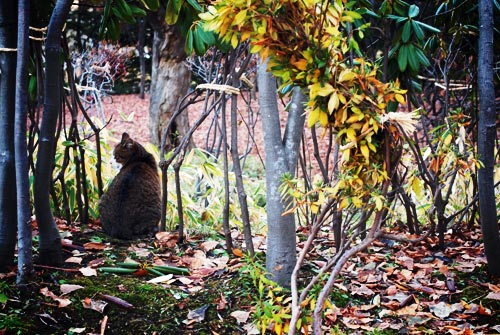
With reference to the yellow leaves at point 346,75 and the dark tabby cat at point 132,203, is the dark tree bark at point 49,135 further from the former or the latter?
the yellow leaves at point 346,75

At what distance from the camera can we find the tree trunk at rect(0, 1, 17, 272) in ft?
8.70

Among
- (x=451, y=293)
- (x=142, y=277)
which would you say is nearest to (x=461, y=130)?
(x=451, y=293)

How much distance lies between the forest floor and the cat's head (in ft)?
2.60

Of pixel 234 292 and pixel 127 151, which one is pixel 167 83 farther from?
pixel 234 292

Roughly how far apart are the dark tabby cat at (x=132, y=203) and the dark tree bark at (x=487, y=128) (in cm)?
214

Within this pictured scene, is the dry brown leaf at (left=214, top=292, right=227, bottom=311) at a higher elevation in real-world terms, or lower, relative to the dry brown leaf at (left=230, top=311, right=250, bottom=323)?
higher

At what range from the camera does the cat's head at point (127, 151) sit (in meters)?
4.16

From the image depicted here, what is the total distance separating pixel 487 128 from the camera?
2.90 meters

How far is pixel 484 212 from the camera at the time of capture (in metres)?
2.91

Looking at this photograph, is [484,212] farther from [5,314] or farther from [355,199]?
[5,314]

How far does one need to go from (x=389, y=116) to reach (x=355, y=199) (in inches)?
13.8

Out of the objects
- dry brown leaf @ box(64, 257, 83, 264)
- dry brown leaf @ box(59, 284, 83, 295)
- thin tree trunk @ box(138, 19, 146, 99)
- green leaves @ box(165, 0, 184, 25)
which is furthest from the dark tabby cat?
thin tree trunk @ box(138, 19, 146, 99)

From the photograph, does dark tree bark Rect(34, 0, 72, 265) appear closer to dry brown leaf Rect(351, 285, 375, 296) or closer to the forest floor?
the forest floor

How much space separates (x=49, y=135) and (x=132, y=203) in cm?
115
